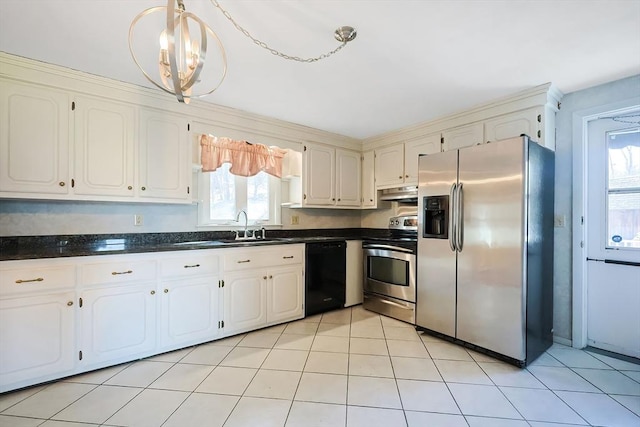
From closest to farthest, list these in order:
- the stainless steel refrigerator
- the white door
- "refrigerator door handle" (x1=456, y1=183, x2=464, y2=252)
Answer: the stainless steel refrigerator → the white door → "refrigerator door handle" (x1=456, y1=183, x2=464, y2=252)

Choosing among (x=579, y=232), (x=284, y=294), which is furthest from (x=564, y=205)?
(x=284, y=294)

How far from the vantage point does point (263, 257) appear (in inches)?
120

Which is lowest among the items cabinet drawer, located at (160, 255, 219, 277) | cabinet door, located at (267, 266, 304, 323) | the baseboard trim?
the baseboard trim

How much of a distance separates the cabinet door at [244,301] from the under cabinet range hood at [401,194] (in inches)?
78.6

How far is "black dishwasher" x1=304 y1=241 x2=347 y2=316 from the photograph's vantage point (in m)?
3.43

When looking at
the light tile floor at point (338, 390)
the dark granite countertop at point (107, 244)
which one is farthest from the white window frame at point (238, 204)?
the light tile floor at point (338, 390)

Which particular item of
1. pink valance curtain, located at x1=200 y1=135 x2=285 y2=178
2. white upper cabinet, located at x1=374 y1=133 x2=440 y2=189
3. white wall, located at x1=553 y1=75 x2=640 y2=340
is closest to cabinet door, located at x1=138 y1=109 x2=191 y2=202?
pink valance curtain, located at x1=200 y1=135 x2=285 y2=178

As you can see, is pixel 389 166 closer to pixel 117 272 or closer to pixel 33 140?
pixel 117 272

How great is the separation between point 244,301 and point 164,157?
1.55 m

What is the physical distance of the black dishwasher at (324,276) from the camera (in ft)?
11.2

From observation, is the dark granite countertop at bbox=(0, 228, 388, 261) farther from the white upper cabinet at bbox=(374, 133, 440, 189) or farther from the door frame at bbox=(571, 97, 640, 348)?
the door frame at bbox=(571, 97, 640, 348)

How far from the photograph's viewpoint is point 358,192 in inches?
169

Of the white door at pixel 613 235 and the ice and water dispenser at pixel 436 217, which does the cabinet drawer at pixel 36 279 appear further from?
the white door at pixel 613 235

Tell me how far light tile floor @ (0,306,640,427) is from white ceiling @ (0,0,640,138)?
2292 millimetres
